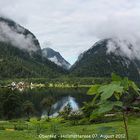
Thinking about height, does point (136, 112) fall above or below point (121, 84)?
below

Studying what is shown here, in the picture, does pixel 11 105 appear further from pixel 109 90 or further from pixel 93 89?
pixel 109 90

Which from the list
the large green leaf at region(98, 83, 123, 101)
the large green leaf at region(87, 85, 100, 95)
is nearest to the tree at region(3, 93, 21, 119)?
the large green leaf at region(87, 85, 100, 95)

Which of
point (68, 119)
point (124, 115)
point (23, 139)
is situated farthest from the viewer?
point (68, 119)

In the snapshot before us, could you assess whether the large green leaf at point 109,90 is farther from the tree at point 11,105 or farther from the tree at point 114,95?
the tree at point 11,105

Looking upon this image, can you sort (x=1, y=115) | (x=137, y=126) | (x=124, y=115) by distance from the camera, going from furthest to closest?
(x=1, y=115)
(x=137, y=126)
(x=124, y=115)

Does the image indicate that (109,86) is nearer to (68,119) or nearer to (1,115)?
(68,119)

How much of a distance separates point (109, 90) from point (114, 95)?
7 cm

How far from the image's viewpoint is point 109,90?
2.07 m

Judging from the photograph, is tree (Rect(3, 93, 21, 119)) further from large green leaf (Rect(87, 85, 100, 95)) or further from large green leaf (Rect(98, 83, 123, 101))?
large green leaf (Rect(98, 83, 123, 101))

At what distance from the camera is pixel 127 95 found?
2082 mm

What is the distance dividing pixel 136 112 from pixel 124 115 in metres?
0.07

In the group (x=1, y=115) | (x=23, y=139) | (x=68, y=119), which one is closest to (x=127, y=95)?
(x=23, y=139)

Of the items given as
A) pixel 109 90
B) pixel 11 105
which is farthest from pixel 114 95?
pixel 11 105

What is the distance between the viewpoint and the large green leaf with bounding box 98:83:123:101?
2.03 metres
